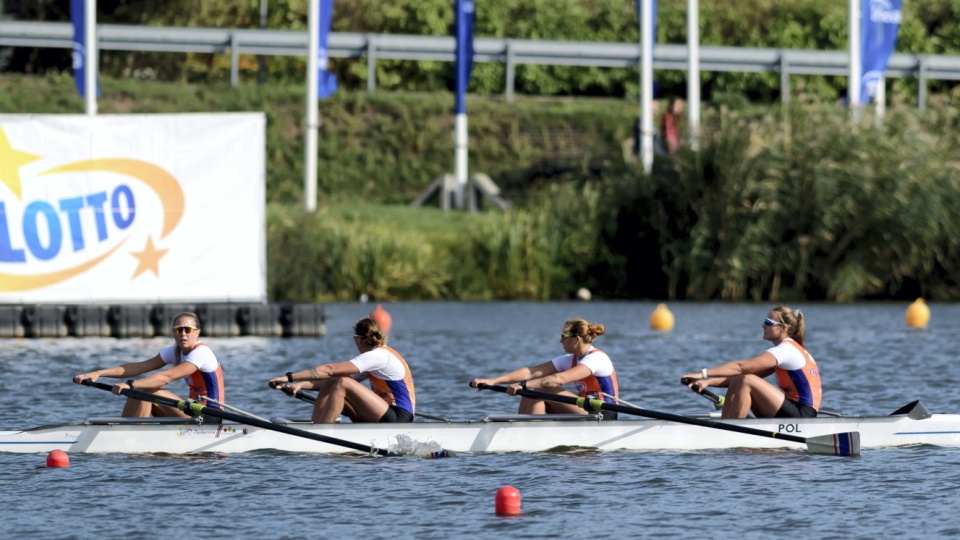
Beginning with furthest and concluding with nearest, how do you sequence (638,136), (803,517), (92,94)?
1. (638,136)
2. (92,94)
3. (803,517)

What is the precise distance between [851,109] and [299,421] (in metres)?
23.5

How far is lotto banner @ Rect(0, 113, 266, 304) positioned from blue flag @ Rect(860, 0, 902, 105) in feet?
58.2

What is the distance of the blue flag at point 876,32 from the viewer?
134 feet

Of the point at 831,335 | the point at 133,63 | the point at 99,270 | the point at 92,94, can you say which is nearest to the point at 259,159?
the point at 99,270

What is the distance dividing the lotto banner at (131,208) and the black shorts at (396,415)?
1215 cm

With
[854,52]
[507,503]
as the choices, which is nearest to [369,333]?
[507,503]

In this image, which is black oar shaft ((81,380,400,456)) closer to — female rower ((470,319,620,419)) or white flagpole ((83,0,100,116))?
female rower ((470,319,620,419))

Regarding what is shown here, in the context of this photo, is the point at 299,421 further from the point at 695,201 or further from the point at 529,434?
the point at 695,201

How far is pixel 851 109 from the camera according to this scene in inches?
1487

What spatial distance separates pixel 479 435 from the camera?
16.9 meters

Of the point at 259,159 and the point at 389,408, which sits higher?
the point at 259,159

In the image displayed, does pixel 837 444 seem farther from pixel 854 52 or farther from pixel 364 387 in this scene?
pixel 854 52

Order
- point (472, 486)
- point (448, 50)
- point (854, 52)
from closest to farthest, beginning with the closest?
1. point (472, 486)
2. point (854, 52)
3. point (448, 50)

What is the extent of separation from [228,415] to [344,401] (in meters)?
1.12
